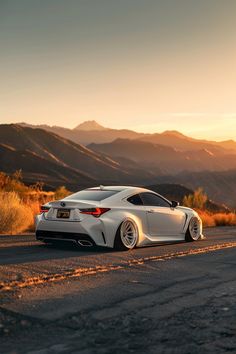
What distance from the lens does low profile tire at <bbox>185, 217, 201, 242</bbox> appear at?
14.5 meters

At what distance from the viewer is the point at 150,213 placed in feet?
42.1

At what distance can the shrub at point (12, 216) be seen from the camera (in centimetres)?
1621

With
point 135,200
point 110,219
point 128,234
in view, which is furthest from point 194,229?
point 110,219

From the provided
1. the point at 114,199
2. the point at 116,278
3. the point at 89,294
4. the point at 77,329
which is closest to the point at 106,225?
the point at 114,199

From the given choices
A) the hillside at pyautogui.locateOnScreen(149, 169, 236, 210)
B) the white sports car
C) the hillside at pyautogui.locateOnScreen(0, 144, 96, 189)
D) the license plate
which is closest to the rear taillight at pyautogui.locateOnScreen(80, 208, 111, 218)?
the white sports car

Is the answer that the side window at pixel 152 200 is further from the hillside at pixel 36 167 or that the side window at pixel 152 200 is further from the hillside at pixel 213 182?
the hillside at pixel 213 182

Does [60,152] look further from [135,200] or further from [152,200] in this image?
[135,200]

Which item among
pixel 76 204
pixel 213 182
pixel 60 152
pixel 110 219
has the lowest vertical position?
pixel 110 219

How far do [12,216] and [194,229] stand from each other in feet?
17.1

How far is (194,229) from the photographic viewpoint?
48.5 ft

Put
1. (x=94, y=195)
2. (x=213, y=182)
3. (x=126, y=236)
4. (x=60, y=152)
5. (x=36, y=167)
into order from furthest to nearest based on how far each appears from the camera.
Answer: (x=60, y=152)
(x=213, y=182)
(x=36, y=167)
(x=94, y=195)
(x=126, y=236)

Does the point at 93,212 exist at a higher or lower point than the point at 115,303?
higher

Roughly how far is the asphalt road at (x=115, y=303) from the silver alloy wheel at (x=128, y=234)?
0.71 metres

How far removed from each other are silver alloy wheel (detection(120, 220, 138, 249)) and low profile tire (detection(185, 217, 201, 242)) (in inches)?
103
